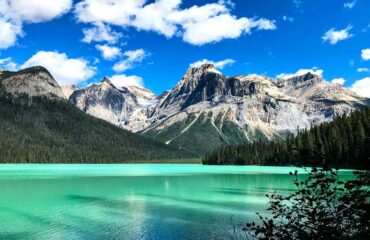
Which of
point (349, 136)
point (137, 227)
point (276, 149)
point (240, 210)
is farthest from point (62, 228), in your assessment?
point (276, 149)

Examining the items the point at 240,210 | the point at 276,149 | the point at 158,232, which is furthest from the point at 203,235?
the point at 276,149

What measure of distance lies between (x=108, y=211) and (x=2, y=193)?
79.8ft

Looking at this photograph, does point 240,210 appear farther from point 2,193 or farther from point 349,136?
point 349,136

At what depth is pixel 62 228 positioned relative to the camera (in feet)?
102

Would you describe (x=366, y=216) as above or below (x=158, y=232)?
above

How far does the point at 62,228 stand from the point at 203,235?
35.6 feet

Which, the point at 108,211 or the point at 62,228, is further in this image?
the point at 108,211

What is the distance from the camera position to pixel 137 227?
104ft

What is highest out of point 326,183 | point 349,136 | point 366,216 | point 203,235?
point 349,136

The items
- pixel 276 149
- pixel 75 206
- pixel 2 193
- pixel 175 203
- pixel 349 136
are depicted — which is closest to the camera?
pixel 75 206

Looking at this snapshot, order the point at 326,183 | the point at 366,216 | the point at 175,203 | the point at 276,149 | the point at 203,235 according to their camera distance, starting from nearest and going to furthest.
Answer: the point at 366,216 → the point at 326,183 → the point at 203,235 → the point at 175,203 → the point at 276,149

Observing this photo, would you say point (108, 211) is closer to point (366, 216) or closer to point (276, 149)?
point (366, 216)

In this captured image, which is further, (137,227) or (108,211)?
(108,211)

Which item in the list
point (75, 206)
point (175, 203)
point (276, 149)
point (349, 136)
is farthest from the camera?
point (276, 149)
